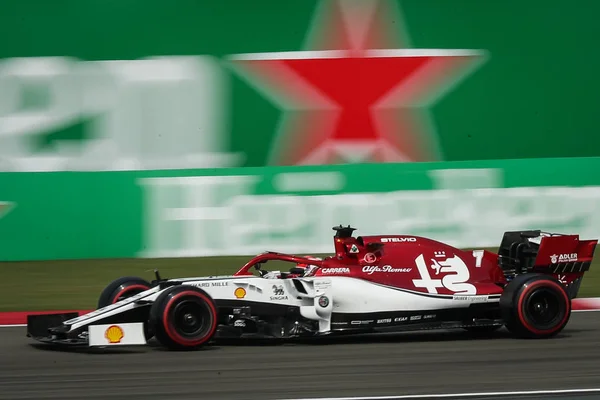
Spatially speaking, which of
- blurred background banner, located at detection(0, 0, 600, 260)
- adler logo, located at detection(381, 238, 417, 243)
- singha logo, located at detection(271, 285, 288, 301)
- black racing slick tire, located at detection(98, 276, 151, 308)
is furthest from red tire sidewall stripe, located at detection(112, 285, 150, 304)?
blurred background banner, located at detection(0, 0, 600, 260)

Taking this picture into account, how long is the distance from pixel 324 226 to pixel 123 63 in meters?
3.45

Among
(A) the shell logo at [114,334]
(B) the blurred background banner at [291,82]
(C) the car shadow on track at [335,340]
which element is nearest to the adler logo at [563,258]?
(C) the car shadow on track at [335,340]

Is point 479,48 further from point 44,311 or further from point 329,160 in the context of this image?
point 44,311

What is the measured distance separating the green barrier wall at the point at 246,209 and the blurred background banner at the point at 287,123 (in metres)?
0.02

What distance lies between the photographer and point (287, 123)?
15250mm

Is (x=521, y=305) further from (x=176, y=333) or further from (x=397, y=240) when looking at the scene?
(x=176, y=333)

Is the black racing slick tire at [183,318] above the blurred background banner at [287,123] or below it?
below

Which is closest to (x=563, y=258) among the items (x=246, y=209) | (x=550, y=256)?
(x=550, y=256)

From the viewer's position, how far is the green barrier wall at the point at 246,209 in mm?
13992

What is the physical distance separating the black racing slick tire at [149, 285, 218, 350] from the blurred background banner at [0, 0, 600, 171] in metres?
6.65

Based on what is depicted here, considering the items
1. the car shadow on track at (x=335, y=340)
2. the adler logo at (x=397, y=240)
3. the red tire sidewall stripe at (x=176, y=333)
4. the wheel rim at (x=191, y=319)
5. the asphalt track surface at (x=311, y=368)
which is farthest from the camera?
the adler logo at (x=397, y=240)

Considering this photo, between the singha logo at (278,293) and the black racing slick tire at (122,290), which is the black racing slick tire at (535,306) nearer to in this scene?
the singha logo at (278,293)

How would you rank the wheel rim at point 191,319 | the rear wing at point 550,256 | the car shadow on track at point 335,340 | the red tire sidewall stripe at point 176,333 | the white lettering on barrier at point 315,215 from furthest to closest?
the white lettering on barrier at point 315,215, the rear wing at point 550,256, the car shadow on track at point 335,340, the wheel rim at point 191,319, the red tire sidewall stripe at point 176,333

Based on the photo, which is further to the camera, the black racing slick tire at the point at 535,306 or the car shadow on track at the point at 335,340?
the black racing slick tire at the point at 535,306
